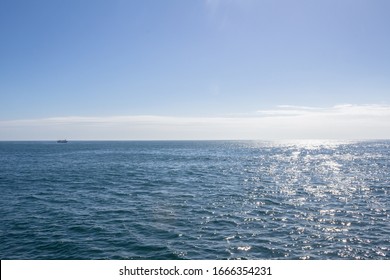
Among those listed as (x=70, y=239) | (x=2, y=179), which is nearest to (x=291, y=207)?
(x=70, y=239)

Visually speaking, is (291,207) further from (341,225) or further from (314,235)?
(314,235)

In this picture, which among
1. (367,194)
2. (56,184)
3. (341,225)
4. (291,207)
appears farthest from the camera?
(56,184)

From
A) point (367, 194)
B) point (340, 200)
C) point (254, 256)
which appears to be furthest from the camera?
point (367, 194)

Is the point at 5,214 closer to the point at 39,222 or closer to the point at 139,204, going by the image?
the point at 39,222

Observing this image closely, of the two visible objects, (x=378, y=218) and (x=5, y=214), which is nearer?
(x=378, y=218)

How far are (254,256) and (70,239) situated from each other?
49.7 feet

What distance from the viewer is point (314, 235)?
77.7 feet

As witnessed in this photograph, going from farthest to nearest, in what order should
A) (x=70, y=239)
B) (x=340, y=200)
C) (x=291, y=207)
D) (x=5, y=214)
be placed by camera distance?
(x=340, y=200), (x=291, y=207), (x=5, y=214), (x=70, y=239)

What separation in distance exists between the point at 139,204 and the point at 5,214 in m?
14.6

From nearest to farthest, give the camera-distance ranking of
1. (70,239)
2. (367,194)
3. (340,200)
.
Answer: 1. (70,239)
2. (340,200)
3. (367,194)

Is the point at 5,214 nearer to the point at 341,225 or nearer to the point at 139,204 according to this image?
the point at 139,204

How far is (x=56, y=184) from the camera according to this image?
1945 inches

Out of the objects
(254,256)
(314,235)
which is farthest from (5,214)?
(314,235)

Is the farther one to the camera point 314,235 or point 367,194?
point 367,194
